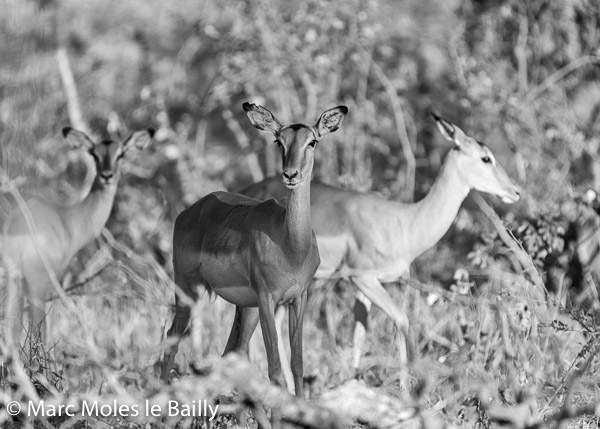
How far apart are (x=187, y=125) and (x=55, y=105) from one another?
A: 1732mm

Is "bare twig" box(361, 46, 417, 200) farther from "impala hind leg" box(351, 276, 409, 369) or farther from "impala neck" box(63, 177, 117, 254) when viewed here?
"impala neck" box(63, 177, 117, 254)

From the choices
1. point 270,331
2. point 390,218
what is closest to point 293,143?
point 270,331

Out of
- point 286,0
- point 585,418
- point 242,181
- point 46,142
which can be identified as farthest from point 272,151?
point 585,418

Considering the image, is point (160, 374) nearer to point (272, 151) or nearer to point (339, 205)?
point (339, 205)

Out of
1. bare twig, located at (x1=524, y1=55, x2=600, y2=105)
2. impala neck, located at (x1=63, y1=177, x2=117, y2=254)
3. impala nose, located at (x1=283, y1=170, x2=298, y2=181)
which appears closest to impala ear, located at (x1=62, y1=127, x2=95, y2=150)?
impala neck, located at (x1=63, y1=177, x2=117, y2=254)

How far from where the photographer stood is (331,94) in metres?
11.5

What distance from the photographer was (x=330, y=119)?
589 centimetres

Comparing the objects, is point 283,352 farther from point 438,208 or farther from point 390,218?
point 438,208

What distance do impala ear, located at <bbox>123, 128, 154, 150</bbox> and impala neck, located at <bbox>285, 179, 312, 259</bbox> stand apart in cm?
326

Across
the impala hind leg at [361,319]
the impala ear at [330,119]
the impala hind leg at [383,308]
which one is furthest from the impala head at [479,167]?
the impala ear at [330,119]

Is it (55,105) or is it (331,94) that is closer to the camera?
(331,94)

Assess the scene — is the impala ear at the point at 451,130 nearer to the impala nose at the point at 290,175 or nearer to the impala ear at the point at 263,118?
the impala ear at the point at 263,118

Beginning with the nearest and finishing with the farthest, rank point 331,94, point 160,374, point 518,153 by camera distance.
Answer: point 160,374, point 518,153, point 331,94

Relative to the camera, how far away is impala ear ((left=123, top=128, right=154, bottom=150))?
27.6 ft
